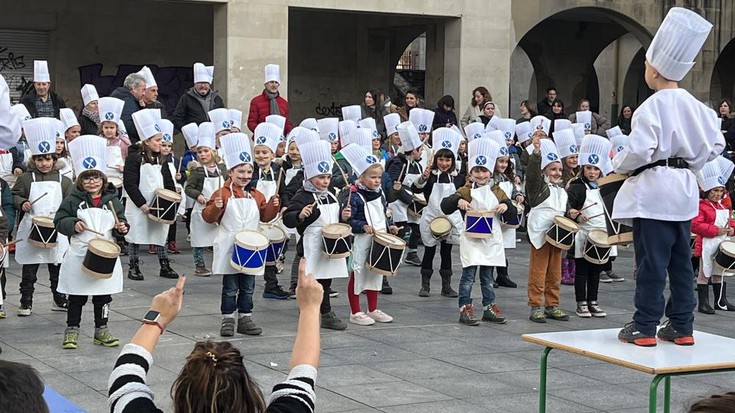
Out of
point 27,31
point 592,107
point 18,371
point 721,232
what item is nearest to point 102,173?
point 721,232

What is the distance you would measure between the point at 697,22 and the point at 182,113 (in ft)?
33.0

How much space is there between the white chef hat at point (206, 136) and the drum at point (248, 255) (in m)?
3.72

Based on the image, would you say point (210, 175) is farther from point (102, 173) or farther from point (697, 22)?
point (697, 22)

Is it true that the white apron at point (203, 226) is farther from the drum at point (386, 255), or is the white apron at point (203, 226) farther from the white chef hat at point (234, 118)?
the drum at point (386, 255)

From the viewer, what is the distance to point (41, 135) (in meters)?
10.5

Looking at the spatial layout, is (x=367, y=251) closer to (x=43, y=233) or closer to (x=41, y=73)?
(x=43, y=233)

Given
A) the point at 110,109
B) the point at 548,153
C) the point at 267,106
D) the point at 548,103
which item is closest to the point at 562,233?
the point at 548,153

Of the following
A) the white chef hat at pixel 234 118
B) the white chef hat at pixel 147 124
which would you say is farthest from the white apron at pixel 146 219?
the white chef hat at pixel 234 118

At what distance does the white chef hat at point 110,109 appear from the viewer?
13.5 metres

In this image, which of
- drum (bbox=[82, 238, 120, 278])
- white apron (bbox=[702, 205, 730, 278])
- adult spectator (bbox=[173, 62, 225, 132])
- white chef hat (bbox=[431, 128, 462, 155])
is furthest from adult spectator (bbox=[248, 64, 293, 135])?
drum (bbox=[82, 238, 120, 278])

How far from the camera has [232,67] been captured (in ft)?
64.2

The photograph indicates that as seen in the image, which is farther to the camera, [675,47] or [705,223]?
[705,223]

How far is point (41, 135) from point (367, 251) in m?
2.95

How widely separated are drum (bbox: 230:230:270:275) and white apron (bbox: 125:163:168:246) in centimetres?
291
